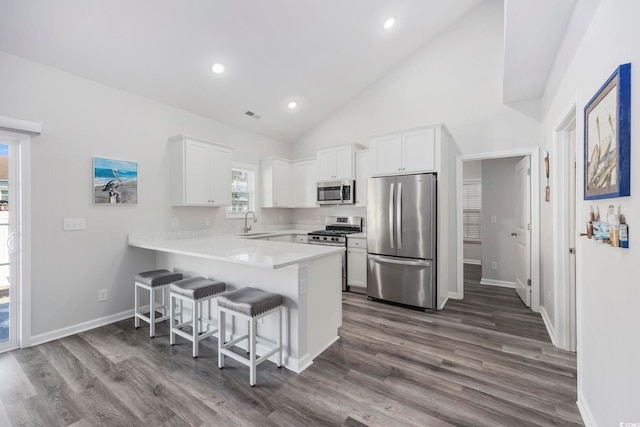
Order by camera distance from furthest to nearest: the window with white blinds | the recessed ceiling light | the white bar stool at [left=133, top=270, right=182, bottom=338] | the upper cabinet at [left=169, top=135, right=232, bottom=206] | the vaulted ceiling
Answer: the window with white blinds, the upper cabinet at [left=169, top=135, right=232, bottom=206], the recessed ceiling light, the white bar stool at [left=133, top=270, right=182, bottom=338], the vaulted ceiling

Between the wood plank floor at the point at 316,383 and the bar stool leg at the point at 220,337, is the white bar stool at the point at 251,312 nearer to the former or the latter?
the bar stool leg at the point at 220,337

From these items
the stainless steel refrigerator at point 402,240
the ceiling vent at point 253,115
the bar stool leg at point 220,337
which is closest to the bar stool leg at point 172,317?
the bar stool leg at point 220,337

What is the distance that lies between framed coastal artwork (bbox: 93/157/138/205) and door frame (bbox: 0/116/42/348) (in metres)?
0.53

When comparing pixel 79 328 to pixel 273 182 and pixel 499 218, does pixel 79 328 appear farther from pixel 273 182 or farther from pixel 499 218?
pixel 499 218

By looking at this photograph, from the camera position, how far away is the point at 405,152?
12.7 feet

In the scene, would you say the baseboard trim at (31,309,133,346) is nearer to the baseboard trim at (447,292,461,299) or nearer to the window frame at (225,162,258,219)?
the window frame at (225,162,258,219)

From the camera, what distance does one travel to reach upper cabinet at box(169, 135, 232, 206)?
12.3 ft

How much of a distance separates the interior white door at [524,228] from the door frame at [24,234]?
18.3 feet

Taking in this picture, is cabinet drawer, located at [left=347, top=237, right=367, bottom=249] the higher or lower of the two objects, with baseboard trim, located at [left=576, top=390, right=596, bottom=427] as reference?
higher

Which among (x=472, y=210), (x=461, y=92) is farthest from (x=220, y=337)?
(x=472, y=210)

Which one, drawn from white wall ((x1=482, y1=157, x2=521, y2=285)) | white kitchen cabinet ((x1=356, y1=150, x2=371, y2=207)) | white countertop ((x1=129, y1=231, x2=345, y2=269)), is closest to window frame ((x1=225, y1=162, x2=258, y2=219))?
white countertop ((x1=129, y1=231, x2=345, y2=269))

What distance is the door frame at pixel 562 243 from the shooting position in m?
2.61

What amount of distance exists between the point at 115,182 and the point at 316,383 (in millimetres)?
3122

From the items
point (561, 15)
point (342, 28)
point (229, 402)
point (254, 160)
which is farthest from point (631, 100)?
point (254, 160)
